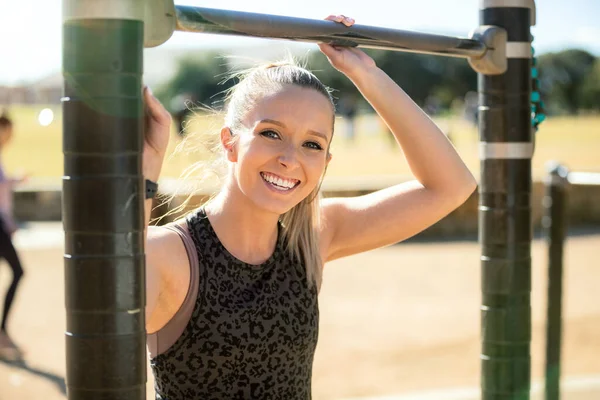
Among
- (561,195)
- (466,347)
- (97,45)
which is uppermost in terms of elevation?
(561,195)

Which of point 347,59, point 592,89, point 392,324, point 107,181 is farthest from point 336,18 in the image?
point 592,89

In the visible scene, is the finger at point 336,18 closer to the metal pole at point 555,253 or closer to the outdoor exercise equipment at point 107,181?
the outdoor exercise equipment at point 107,181

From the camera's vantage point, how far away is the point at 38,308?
22.3 feet

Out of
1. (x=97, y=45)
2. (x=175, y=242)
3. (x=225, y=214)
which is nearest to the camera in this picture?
(x=97, y=45)

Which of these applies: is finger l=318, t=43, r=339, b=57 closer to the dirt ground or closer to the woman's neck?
the woman's neck

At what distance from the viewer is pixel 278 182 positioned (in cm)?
188

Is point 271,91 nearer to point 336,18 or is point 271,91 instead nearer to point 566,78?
point 336,18

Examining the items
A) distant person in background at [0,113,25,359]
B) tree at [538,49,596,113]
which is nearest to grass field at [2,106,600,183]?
distant person in background at [0,113,25,359]

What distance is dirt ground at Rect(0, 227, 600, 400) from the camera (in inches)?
192

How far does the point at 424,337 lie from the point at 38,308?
293cm

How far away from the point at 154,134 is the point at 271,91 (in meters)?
0.51

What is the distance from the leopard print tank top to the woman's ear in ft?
0.47

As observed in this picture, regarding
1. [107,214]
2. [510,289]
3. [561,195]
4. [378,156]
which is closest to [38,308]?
[561,195]

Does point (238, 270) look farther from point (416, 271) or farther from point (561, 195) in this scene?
point (416, 271)
